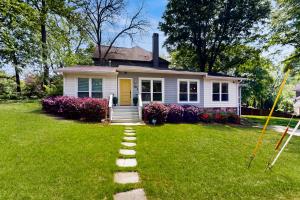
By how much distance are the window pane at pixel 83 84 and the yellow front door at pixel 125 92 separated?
89.7 inches

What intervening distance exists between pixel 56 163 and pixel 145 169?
77.1 inches

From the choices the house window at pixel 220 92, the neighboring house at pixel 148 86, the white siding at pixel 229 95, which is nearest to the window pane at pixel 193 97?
the neighboring house at pixel 148 86

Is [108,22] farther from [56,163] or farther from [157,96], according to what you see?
[56,163]

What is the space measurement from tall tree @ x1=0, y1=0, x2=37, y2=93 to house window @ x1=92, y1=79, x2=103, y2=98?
898 cm

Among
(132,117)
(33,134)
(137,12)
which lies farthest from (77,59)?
(33,134)

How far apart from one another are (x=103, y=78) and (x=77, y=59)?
10.0m

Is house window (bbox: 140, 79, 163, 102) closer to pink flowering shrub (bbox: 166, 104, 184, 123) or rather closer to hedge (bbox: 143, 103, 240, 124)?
hedge (bbox: 143, 103, 240, 124)

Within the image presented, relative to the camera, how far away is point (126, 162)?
16.3 feet

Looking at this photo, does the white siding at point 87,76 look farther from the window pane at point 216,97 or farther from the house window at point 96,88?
the window pane at point 216,97

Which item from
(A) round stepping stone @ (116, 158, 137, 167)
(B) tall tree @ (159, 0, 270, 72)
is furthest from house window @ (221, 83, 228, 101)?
(A) round stepping stone @ (116, 158, 137, 167)

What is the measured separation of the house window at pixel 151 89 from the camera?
570 inches

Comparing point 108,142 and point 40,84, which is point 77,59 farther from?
point 108,142

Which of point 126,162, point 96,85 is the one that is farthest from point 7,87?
point 126,162

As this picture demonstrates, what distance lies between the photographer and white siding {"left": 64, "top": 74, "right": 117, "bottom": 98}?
12969 mm
